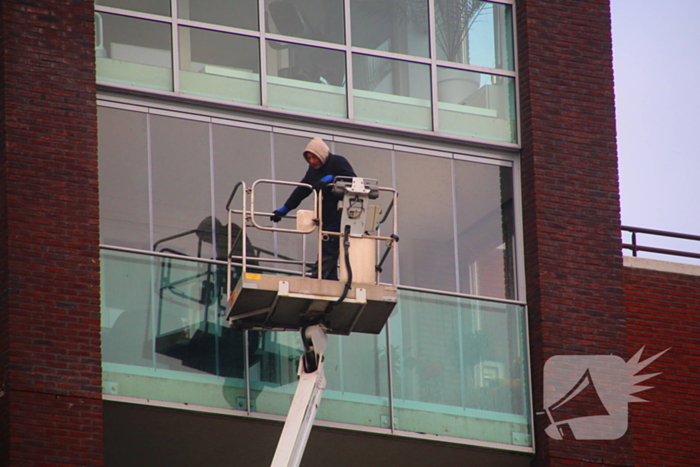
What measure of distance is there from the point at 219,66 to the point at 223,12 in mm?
741

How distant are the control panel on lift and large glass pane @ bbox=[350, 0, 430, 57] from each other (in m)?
3.45

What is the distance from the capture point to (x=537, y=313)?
16.6m

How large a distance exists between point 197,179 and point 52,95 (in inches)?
78.3

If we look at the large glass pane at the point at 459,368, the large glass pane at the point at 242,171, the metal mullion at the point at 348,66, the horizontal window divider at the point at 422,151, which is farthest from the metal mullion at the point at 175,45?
the large glass pane at the point at 459,368

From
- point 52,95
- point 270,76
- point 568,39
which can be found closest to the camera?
point 52,95

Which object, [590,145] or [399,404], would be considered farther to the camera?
[590,145]

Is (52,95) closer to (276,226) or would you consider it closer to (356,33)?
(276,226)

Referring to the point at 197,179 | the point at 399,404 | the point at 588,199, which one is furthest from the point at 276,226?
the point at 588,199

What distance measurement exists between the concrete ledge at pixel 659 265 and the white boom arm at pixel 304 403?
18.4 ft

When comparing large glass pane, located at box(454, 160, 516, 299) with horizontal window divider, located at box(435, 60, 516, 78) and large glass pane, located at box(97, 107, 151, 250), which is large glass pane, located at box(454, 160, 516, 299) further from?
large glass pane, located at box(97, 107, 151, 250)

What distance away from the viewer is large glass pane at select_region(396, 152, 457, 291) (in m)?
16.4

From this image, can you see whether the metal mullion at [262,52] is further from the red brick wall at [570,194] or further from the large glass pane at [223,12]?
the red brick wall at [570,194]

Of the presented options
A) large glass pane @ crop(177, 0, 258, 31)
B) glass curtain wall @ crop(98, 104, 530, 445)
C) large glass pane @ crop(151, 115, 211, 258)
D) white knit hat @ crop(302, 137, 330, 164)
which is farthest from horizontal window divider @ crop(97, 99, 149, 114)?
white knit hat @ crop(302, 137, 330, 164)

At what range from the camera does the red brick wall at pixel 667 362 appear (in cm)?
1712
